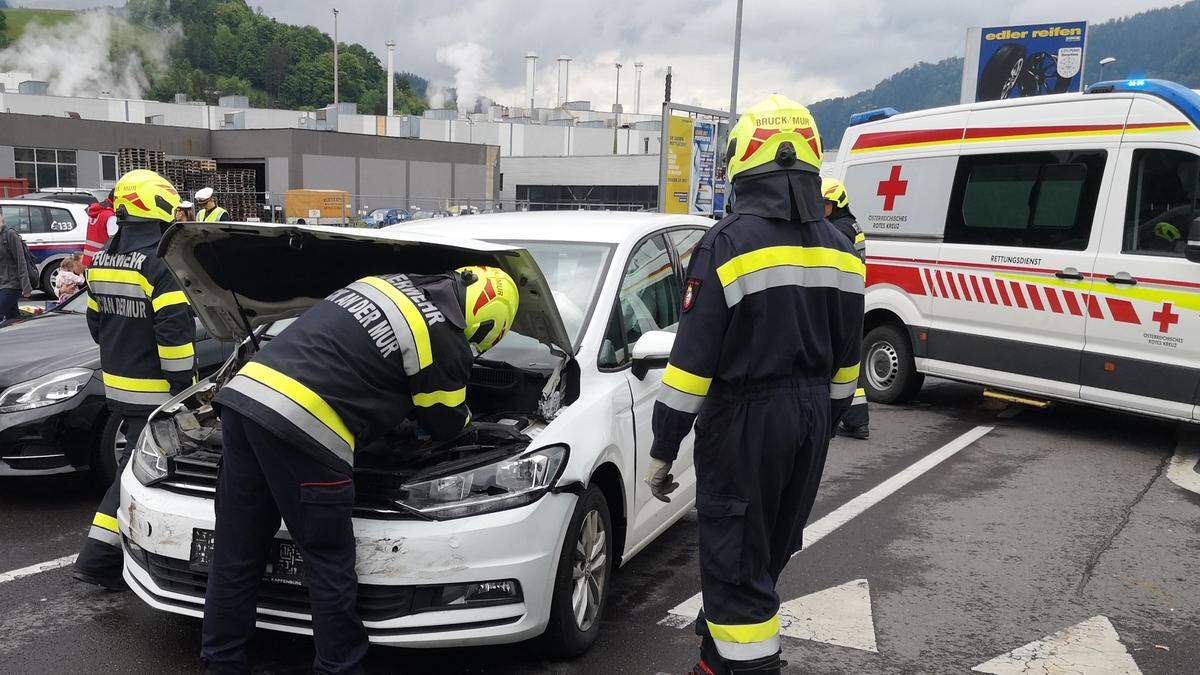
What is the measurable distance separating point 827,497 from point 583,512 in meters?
2.92

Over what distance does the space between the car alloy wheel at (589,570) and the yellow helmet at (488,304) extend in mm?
766

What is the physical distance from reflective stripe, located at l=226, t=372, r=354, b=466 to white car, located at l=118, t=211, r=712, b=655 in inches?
14.4

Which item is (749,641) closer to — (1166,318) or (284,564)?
(284,564)

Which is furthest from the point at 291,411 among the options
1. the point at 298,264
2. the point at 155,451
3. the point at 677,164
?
the point at 677,164

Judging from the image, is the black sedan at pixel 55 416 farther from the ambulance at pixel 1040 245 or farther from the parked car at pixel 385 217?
the parked car at pixel 385 217

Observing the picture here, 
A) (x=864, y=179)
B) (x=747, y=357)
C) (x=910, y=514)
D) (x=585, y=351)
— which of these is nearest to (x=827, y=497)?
(x=910, y=514)

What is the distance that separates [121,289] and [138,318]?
156 millimetres

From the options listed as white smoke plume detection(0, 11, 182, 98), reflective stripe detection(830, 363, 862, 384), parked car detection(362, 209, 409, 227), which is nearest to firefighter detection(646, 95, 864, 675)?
reflective stripe detection(830, 363, 862, 384)

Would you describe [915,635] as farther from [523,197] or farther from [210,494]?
[523,197]

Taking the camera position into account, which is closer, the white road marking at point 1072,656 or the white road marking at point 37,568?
the white road marking at point 1072,656

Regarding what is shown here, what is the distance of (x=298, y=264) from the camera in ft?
13.3

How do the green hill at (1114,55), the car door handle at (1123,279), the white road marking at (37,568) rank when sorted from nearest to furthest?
the white road marking at (37,568) → the car door handle at (1123,279) → the green hill at (1114,55)

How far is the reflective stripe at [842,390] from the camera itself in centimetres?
335

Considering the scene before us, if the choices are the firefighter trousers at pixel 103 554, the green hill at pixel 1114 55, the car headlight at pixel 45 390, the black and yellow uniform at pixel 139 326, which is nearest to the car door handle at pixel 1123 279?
the black and yellow uniform at pixel 139 326
